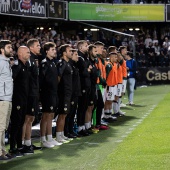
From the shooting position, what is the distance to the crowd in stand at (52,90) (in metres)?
11.8

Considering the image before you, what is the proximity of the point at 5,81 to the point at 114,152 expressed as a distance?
242 cm

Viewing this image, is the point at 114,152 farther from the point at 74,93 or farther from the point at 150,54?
the point at 150,54

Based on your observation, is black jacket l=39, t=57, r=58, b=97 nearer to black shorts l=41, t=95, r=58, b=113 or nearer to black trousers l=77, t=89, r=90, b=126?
black shorts l=41, t=95, r=58, b=113

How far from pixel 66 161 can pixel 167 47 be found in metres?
32.2

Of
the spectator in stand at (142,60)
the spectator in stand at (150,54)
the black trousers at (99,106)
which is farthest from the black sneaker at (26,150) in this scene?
the spectator in stand at (150,54)

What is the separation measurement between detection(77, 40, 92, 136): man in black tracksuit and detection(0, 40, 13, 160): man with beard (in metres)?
3.78

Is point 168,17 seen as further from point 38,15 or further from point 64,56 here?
point 64,56

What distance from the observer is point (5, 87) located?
37.4ft

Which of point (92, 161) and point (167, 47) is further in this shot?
point (167, 47)

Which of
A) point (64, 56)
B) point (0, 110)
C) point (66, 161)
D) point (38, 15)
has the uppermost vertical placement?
point (38, 15)

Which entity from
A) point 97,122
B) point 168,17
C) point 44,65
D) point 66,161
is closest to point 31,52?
point 44,65

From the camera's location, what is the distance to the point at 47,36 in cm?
3347

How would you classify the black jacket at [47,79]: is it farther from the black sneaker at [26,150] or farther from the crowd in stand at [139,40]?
the crowd in stand at [139,40]

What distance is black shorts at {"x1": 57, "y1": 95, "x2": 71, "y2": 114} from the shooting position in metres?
13.9
